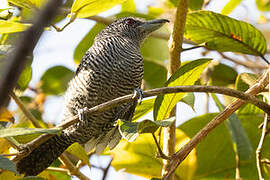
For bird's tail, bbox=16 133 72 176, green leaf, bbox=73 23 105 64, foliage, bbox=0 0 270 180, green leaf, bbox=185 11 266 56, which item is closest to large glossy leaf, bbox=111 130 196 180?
foliage, bbox=0 0 270 180

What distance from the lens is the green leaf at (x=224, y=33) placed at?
6.29 ft

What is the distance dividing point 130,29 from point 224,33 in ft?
2.89

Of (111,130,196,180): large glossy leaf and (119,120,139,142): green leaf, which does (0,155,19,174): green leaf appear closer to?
(119,120,139,142): green leaf

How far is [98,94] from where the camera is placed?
2.34 meters

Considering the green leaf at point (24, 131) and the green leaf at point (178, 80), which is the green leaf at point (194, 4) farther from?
the green leaf at point (24, 131)

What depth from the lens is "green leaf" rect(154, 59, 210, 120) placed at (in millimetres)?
1546

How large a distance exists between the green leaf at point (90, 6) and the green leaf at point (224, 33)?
54 cm

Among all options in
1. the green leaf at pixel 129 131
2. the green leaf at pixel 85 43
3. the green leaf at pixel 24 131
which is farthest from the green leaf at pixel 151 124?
the green leaf at pixel 85 43

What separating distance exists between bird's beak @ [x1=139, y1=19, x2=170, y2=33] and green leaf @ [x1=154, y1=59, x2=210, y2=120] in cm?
92

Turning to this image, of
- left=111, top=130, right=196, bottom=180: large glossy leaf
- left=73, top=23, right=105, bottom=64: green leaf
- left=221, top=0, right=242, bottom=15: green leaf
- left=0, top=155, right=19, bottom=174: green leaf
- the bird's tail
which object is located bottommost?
the bird's tail

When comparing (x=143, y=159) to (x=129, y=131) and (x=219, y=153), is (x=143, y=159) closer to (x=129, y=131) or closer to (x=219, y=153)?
(x=219, y=153)

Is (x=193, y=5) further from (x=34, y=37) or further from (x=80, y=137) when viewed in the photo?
(x=34, y=37)

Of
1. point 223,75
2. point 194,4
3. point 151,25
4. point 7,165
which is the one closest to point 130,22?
point 151,25

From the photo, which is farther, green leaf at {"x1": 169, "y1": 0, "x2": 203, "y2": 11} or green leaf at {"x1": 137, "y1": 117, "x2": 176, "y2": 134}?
green leaf at {"x1": 169, "y1": 0, "x2": 203, "y2": 11}
